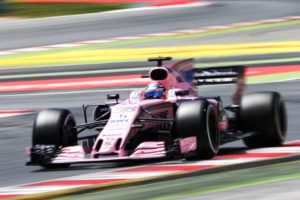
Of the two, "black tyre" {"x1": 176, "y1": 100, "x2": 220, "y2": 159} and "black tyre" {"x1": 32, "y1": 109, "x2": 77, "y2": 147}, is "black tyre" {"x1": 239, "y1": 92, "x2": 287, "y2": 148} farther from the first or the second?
"black tyre" {"x1": 32, "y1": 109, "x2": 77, "y2": 147}

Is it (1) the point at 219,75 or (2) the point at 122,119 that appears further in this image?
(1) the point at 219,75

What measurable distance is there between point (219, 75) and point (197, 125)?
2.52 m

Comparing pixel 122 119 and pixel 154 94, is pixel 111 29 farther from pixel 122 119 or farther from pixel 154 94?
pixel 122 119

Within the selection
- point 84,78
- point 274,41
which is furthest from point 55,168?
point 274,41

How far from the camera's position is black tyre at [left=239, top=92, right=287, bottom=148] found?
982cm

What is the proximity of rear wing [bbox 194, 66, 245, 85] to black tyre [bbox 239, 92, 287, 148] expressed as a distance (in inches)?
35.2

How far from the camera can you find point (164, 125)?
9461mm

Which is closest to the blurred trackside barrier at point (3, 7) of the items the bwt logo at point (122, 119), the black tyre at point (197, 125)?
the bwt logo at point (122, 119)

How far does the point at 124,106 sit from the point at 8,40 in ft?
66.8

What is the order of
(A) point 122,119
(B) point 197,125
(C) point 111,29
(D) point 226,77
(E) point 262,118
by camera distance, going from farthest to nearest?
1. (C) point 111,29
2. (D) point 226,77
3. (E) point 262,118
4. (A) point 122,119
5. (B) point 197,125

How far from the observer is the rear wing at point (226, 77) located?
10883 millimetres

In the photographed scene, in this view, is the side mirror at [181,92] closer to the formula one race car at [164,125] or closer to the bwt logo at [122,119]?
the formula one race car at [164,125]

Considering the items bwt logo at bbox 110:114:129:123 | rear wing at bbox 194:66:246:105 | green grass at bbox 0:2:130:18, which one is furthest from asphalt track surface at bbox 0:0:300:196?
bwt logo at bbox 110:114:129:123

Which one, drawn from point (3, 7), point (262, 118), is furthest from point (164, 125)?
point (3, 7)
